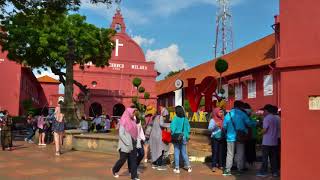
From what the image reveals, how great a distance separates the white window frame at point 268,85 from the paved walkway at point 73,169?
1842cm

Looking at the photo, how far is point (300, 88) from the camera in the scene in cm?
704

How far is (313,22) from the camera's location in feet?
22.9

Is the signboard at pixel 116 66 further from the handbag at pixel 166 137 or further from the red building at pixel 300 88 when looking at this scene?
the red building at pixel 300 88

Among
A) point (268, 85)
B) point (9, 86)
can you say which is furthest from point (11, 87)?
point (268, 85)

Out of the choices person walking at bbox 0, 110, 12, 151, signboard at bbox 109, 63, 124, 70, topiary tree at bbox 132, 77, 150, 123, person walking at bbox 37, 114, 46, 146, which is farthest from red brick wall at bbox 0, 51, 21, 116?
person walking at bbox 0, 110, 12, 151

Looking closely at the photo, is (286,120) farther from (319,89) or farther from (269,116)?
(269,116)

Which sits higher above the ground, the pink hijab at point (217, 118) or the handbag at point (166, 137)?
the pink hijab at point (217, 118)

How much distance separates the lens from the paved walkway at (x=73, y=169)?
10.1 metres

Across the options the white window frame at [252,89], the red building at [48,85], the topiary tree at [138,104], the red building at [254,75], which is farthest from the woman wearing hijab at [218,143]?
the red building at [48,85]

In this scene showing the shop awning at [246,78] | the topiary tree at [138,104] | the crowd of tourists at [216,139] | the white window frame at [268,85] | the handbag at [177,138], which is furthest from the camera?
the shop awning at [246,78]

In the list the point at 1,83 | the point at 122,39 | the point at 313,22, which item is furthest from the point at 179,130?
the point at 122,39

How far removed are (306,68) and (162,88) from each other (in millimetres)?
52855

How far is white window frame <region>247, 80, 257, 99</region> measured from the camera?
32.9m

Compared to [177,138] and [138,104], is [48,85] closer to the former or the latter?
[138,104]
